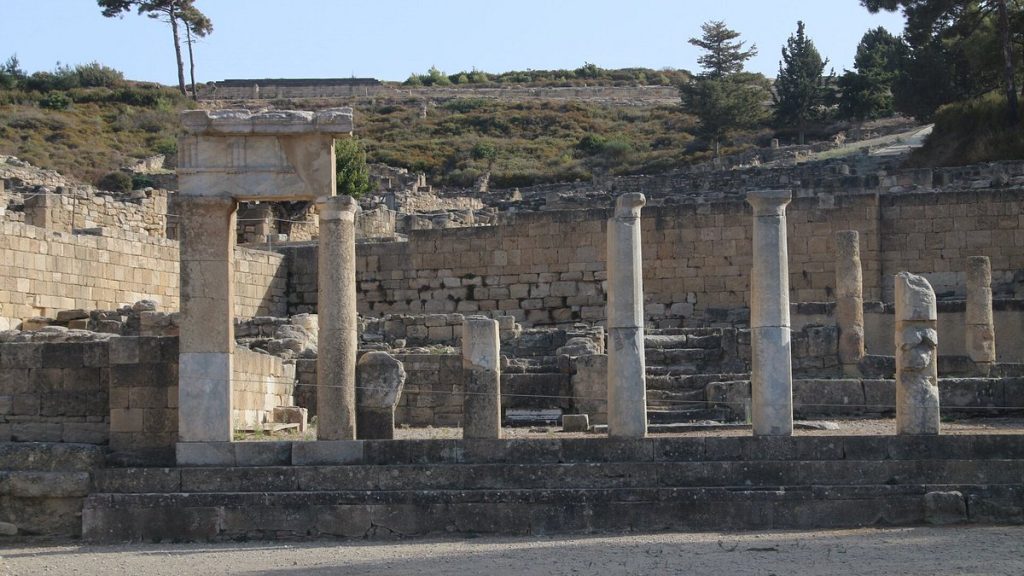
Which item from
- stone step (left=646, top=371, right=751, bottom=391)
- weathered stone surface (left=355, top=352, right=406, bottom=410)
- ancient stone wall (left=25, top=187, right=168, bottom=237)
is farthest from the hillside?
weathered stone surface (left=355, top=352, right=406, bottom=410)

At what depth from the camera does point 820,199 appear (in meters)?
27.8

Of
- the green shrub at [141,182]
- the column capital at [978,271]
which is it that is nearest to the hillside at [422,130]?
the green shrub at [141,182]

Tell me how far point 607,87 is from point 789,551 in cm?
9290

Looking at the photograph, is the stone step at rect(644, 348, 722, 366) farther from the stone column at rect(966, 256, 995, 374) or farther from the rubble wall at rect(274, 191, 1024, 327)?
the rubble wall at rect(274, 191, 1024, 327)

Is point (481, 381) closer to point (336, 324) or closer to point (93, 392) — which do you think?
point (336, 324)

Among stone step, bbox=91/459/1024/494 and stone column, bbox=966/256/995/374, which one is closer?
stone step, bbox=91/459/1024/494

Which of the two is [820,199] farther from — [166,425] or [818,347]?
[166,425]

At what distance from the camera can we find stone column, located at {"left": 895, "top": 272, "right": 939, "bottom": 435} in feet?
49.4

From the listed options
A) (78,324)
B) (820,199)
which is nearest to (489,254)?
(820,199)

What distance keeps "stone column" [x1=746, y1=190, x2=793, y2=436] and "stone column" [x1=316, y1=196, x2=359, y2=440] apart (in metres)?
4.12

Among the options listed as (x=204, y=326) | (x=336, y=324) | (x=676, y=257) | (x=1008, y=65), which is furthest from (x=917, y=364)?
(x=1008, y=65)

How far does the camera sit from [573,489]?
14547mm

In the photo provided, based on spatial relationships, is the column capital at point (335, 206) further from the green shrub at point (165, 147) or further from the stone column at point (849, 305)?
the green shrub at point (165, 147)

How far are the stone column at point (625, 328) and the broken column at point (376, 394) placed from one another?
7.36ft
